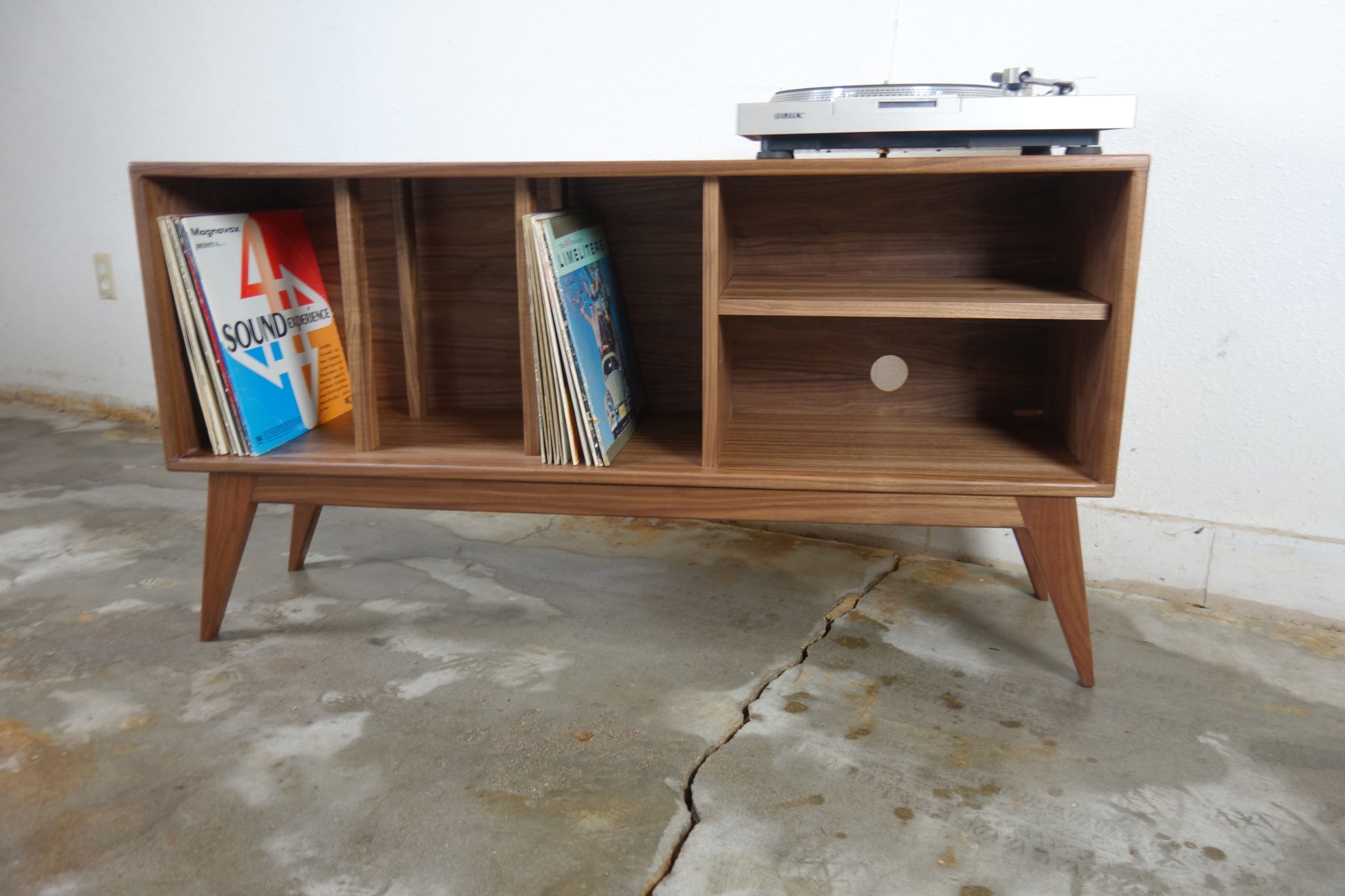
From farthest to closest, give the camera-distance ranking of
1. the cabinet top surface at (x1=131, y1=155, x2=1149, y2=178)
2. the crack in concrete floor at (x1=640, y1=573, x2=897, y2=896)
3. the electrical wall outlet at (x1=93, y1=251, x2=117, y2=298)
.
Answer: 1. the electrical wall outlet at (x1=93, y1=251, x2=117, y2=298)
2. the cabinet top surface at (x1=131, y1=155, x2=1149, y2=178)
3. the crack in concrete floor at (x1=640, y1=573, x2=897, y2=896)

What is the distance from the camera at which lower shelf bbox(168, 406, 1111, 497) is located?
49.0 inches

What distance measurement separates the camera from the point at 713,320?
1227mm

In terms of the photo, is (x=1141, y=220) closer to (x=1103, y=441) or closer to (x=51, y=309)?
(x=1103, y=441)

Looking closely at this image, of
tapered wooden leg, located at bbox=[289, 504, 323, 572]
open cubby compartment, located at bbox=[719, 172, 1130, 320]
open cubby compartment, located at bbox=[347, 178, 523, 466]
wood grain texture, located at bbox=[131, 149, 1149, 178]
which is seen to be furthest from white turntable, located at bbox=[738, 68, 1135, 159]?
tapered wooden leg, located at bbox=[289, 504, 323, 572]

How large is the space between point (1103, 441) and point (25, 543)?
6.11ft

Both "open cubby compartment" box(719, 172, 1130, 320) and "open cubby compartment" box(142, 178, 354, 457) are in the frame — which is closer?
"open cubby compartment" box(142, 178, 354, 457)

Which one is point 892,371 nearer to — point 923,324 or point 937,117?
point 923,324

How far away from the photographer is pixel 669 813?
1.04 meters

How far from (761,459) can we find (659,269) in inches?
16.8

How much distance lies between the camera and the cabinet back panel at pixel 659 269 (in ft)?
5.05

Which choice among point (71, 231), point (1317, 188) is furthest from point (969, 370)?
point (71, 231)

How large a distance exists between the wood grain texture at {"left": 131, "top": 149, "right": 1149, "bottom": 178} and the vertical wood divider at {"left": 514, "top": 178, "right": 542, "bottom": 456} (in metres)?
0.04

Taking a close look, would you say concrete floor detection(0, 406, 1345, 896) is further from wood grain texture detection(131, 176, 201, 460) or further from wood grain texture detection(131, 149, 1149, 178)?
wood grain texture detection(131, 149, 1149, 178)

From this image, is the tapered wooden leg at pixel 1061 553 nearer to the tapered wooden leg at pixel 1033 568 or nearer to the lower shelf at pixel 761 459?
the lower shelf at pixel 761 459
